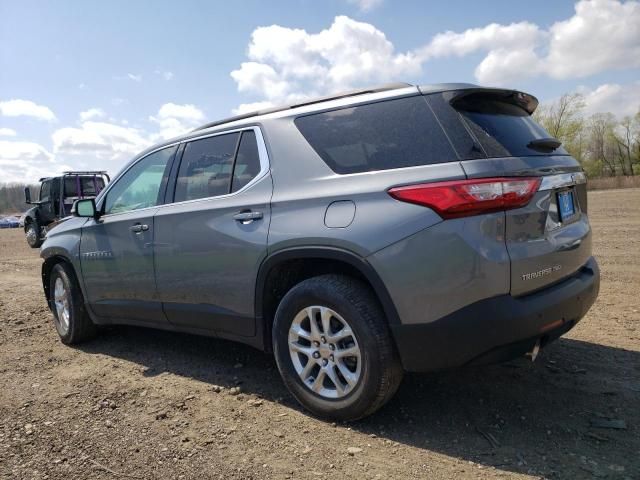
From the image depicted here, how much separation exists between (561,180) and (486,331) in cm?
108

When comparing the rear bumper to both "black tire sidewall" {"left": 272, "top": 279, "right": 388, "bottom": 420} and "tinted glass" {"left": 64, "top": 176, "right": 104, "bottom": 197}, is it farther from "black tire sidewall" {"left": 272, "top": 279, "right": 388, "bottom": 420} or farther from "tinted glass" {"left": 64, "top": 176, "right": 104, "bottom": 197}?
"tinted glass" {"left": 64, "top": 176, "right": 104, "bottom": 197}

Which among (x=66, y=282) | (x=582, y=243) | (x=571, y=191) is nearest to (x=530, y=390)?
(x=582, y=243)

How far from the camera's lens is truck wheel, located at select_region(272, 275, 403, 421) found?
272 centimetres

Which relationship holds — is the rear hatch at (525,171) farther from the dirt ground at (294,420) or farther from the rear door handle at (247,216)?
the rear door handle at (247,216)

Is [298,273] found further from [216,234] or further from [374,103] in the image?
[374,103]

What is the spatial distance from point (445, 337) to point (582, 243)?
119cm

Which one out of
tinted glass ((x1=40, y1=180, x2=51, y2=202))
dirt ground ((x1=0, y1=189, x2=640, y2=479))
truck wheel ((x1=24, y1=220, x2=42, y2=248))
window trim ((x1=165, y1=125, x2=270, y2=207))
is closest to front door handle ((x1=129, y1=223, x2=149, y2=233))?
window trim ((x1=165, y1=125, x2=270, y2=207))

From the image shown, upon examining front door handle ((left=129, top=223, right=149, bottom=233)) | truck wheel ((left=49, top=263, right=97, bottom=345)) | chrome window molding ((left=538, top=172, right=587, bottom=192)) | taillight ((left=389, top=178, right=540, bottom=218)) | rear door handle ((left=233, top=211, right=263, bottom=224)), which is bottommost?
truck wheel ((left=49, top=263, right=97, bottom=345))

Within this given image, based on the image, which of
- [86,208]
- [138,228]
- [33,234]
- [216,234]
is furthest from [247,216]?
[33,234]

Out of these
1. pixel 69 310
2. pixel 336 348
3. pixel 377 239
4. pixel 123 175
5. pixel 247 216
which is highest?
pixel 123 175

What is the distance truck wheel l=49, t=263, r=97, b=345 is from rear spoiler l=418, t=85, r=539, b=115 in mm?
3842

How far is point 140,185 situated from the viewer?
437cm

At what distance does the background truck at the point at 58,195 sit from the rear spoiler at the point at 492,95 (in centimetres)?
1575

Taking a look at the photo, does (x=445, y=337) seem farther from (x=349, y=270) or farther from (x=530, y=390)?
(x=530, y=390)
